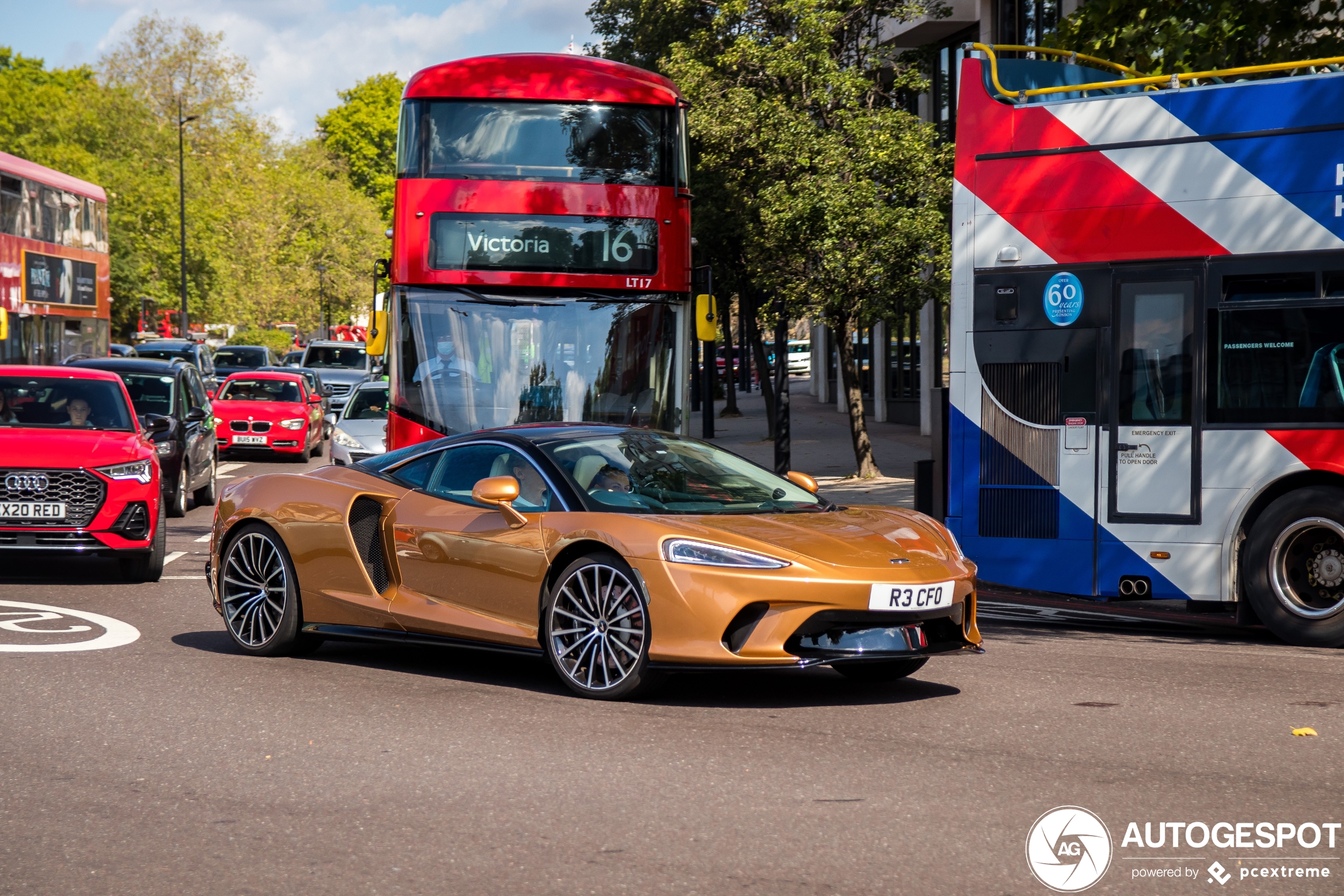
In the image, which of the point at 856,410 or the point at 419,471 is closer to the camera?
the point at 419,471

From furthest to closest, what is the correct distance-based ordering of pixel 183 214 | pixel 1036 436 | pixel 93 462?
pixel 183 214, pixel 93 462, pixel 1036 436

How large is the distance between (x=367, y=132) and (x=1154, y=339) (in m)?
98.3

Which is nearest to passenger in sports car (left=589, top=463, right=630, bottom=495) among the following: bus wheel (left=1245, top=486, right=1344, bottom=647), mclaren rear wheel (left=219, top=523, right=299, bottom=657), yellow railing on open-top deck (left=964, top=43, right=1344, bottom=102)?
mclaren rear wheel (left=219, top=523, right=299, bottom=657)

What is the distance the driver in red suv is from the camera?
458 inches

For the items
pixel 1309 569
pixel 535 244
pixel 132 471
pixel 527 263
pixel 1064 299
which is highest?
pixel 535 244

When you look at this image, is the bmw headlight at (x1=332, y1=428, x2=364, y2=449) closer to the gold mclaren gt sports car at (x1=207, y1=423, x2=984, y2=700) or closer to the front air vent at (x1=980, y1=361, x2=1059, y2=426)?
the gold mclaren gt sports car at (x1=207, y1=423, x2=984, y2=700)

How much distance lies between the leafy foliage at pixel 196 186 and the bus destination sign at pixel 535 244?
51823mm

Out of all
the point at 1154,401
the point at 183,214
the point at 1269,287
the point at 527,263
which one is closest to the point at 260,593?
the point at 527,263

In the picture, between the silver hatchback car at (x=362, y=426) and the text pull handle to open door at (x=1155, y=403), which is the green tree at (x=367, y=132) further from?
the text pull handle to open door at (x=1155, y=403)

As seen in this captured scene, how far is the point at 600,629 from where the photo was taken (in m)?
7.36

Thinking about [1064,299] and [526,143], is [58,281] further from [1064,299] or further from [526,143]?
[1064,299]

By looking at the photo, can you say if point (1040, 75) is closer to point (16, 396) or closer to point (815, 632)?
point (815, 632)

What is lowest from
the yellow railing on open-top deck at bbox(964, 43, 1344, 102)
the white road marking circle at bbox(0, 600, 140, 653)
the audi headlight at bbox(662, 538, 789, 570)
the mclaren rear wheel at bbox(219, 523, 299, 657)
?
the white road marking circle at bbox(0, 600, 140, 653)

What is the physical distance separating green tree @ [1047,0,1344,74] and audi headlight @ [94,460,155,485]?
903 centimetres
